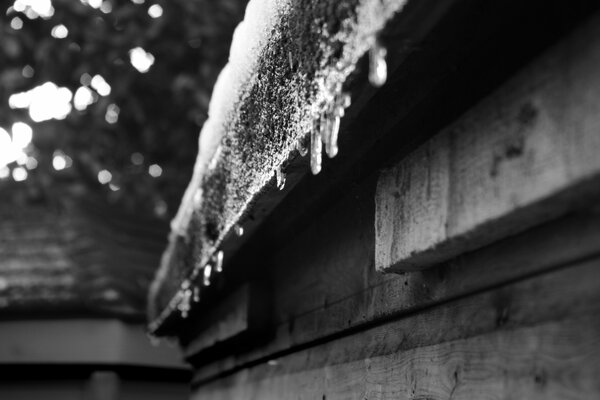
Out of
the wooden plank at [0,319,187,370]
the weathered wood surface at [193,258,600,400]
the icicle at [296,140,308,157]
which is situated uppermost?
the wooden plank at [0,319,187,370]

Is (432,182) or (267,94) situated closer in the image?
(432,182)

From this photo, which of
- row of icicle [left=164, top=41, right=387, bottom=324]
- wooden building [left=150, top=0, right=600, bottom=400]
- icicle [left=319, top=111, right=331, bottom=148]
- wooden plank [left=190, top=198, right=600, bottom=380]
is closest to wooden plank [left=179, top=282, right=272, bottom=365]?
wooden plank [left=190, top=198, right=600, bottom=380]

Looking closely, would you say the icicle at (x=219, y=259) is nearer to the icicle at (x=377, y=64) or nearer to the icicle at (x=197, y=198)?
the icicle at (x=197, y=198)

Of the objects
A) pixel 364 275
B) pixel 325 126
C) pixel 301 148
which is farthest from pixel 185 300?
pixel 325 126

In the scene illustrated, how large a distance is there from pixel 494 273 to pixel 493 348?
0.29 ft

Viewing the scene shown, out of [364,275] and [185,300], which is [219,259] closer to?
[364,275]

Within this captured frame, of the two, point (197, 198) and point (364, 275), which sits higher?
point (197, 198)

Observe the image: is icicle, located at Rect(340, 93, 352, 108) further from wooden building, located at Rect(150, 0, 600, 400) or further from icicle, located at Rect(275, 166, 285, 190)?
icicle, located at Rect(275, 166, 285, 190)

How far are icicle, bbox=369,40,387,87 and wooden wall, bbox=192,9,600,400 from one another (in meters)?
0.13

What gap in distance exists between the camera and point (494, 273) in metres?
0.95

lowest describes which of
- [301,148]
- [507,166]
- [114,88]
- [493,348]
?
[493,348]

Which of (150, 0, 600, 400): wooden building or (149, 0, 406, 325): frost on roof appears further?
(149, 0, 406, 325): frost on roof

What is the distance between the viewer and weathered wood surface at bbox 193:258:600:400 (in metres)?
0.76

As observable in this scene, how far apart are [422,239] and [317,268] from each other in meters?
0.78
